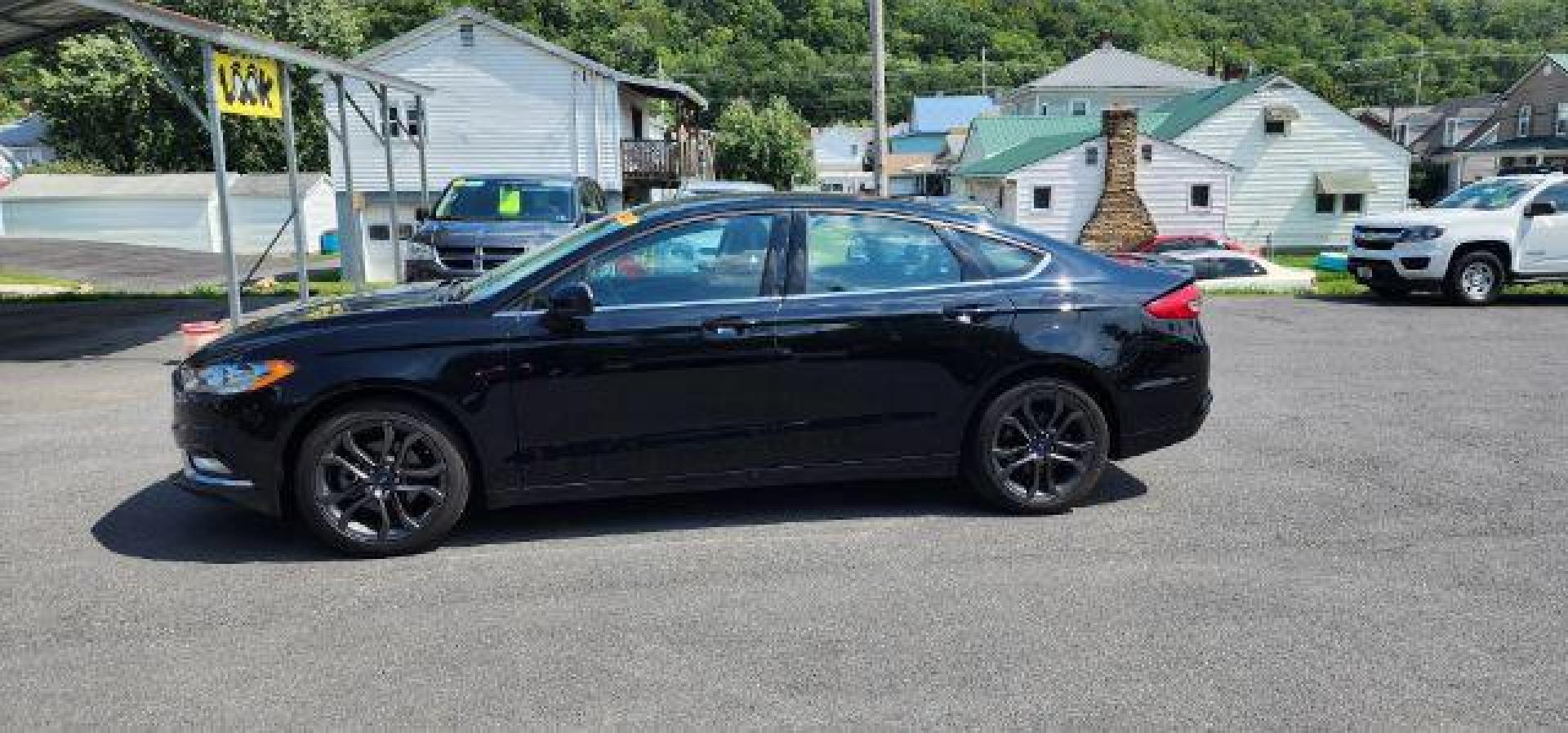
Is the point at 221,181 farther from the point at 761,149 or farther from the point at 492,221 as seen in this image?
the point at 761,149

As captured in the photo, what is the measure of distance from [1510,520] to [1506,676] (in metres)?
1.99

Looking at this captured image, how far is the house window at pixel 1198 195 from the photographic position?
40.7 m

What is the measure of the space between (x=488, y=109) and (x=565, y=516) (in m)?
31.4

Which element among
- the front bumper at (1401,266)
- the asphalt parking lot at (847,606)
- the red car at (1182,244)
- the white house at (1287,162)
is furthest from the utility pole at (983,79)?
the asphalt parking lot at (847,606)

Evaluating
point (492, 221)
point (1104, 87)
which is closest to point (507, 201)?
point (492, 221)

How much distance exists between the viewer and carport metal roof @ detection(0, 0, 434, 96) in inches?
411

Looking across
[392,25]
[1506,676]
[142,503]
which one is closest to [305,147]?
[392,25]

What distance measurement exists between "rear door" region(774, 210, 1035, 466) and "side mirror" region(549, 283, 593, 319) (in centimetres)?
87

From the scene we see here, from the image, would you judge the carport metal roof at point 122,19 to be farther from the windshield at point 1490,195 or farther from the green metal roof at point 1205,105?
the green metal roof at point 1205,105

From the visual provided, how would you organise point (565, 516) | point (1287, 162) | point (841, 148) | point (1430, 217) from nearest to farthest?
point (565, 516) < point (1430, 217) < point (1287, 162) < point (841, 148)

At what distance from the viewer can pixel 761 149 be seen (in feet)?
206

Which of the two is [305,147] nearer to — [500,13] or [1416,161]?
[500,13]

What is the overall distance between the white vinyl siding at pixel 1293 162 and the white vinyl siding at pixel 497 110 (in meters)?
22.7

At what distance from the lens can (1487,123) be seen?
5994cm
